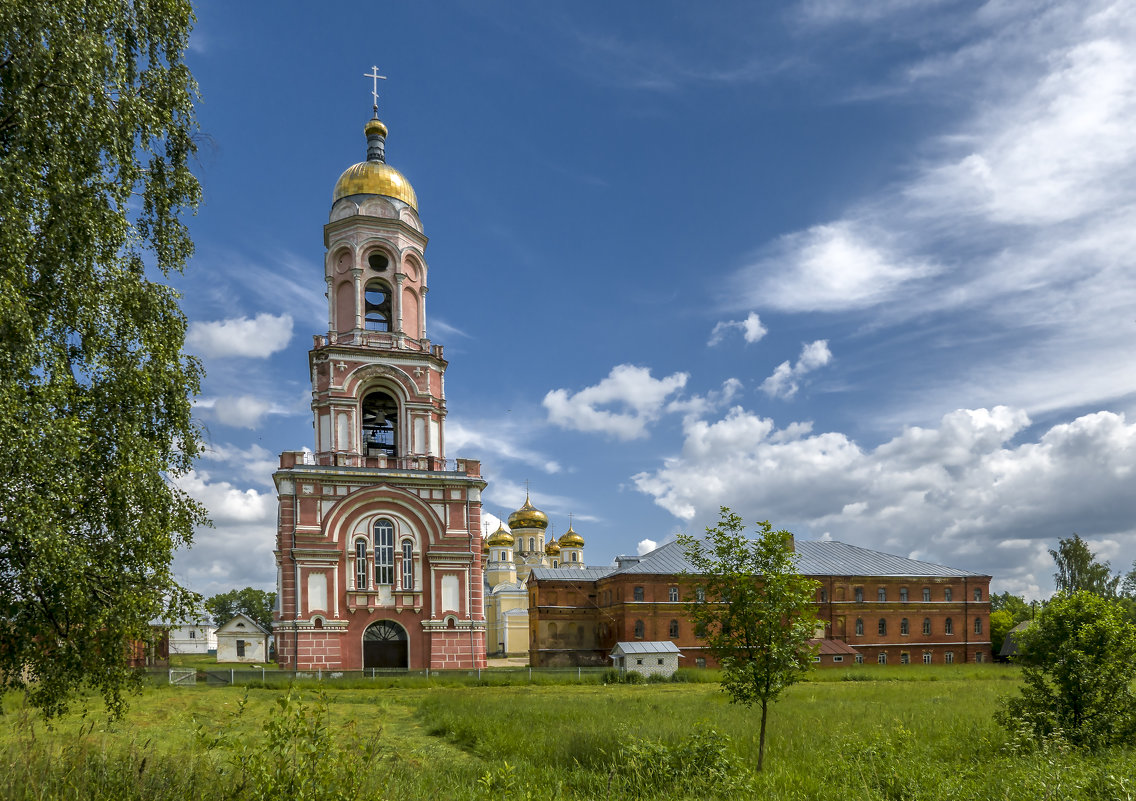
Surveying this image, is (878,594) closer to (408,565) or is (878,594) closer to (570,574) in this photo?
(570,574)

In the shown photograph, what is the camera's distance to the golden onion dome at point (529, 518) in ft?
264

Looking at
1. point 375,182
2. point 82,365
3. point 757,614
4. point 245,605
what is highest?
point 375,182

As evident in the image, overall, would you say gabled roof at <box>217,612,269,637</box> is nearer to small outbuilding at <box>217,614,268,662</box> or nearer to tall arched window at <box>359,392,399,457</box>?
small outbuilding at <box>217,614,268,662</box>

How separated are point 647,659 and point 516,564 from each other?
133ft

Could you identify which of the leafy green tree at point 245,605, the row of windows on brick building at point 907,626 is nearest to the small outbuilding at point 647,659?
the row of windows on brick building at point 907,626

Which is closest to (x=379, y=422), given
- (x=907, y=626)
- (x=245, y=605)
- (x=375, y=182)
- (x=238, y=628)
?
(x=375, y=182)

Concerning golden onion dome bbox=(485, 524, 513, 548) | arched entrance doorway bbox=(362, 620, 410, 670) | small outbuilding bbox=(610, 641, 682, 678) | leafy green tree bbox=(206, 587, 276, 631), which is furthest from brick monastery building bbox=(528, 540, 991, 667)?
leafy green tree bbox=(206, 587, 276, 631)

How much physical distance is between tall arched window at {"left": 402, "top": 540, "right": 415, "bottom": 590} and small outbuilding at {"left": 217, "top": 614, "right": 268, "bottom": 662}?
27.3 m

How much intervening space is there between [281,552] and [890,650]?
125 feet

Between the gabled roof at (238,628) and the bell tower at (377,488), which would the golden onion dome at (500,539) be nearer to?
the gabled roof at (238,628)

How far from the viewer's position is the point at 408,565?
38.4 meters

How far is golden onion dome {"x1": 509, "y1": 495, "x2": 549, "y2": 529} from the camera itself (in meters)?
80.4

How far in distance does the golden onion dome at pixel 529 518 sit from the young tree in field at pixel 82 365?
228 feet

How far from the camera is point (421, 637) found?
124 feet
